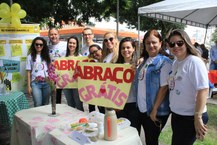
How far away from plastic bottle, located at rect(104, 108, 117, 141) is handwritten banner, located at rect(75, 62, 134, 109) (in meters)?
0.52

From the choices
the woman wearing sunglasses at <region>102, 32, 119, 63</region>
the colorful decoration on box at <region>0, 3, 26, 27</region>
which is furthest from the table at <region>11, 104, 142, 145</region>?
the colorful decoration on box at <region>0, 3, 26, 27</region>

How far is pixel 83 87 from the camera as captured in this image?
8.54ft

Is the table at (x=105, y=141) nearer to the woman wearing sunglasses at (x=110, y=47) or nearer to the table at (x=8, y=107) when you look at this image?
the woman wearing sunglasses at (x=110, y=47)

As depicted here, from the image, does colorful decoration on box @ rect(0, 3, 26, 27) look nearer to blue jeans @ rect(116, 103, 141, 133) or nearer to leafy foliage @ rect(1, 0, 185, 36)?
leafy foliage @ rect(1, 0, 185, 36)

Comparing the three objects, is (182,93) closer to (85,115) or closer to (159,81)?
(159,81)

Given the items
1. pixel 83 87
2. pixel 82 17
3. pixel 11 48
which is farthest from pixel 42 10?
pixel 83 87

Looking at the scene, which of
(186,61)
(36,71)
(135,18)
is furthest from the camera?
(135,18)

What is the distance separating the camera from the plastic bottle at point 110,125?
176 cm

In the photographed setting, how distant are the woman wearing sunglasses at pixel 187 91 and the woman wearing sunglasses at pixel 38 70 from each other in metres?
2.51

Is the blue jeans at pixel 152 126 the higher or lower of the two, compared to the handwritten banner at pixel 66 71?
lower

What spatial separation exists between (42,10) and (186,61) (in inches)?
281

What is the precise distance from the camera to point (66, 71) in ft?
11.4

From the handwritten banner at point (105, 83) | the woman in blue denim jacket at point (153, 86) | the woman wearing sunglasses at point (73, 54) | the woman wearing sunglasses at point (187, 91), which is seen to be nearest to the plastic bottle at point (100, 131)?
the handwritten banner at point (105, 83)

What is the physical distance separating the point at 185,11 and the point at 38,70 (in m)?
5.32
